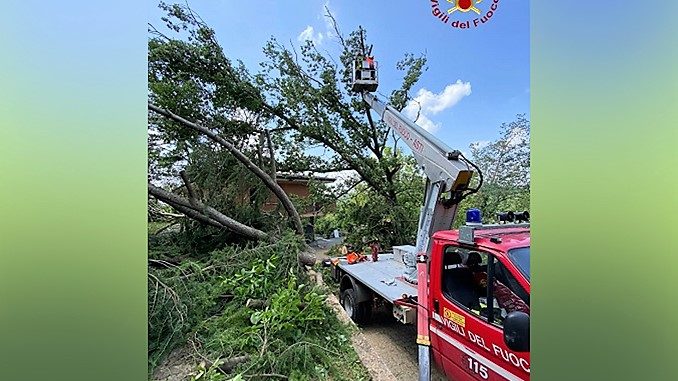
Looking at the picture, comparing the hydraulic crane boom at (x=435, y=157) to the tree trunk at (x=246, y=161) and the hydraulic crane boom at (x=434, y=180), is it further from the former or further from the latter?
the tree trunk at (x=246, y=161)

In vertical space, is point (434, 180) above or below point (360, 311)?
above

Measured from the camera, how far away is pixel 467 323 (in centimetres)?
182

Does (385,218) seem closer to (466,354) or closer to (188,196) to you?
(188,196)

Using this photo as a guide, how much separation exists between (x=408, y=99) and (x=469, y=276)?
175 inches

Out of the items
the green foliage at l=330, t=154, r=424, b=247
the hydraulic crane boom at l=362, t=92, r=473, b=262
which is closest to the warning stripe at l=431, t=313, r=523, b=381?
the hydraulic crane boom at l=362, t=92, r=473, b=262

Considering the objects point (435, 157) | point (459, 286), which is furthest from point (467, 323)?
point (435, 157)

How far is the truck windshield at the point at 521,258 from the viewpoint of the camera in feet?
5.26

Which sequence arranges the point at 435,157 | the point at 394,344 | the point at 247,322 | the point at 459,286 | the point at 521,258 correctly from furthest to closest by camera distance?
the point at 394,344, the point at 435,157, the point at 247,322, the point at 459,286, the point at 521,258

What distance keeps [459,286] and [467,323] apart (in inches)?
11.9

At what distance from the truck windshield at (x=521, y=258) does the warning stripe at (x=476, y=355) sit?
0.49 m

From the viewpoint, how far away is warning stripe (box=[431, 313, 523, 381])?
62.8 inches

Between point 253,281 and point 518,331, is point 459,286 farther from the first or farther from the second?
point 253,281

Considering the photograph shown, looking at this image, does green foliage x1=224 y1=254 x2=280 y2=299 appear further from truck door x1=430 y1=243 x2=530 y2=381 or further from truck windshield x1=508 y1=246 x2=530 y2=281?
truck windshield x1=508 y1=246 x2=530 y2=281
